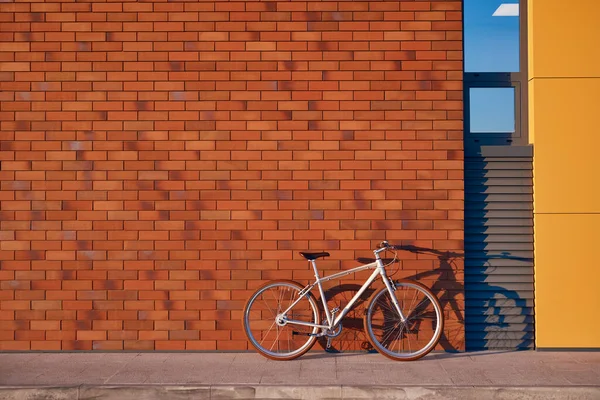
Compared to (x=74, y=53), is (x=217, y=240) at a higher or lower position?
lower

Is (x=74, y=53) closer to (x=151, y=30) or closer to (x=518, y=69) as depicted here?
(x=151, y=30)

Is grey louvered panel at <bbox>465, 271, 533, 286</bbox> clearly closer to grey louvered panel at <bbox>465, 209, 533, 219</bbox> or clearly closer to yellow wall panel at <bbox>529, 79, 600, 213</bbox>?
grey louvered panel at <bbox>465, 209, 533, 219</bbox>

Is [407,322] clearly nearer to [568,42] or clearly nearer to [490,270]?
[490,270]

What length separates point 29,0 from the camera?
7.49 m

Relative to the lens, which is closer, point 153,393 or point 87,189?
point 153,393

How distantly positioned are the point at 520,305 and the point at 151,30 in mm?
4684

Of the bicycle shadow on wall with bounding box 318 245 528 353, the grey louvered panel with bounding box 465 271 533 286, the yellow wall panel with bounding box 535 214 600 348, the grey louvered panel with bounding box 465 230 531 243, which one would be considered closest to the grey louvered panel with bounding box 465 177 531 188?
the yellow wall panel with bounding box 535 214 600 348

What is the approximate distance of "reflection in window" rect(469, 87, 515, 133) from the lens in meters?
7.76

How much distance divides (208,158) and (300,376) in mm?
2382

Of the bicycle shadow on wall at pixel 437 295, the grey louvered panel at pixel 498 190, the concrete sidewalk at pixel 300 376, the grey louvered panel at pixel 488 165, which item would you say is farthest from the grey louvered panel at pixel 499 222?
the concrete sidewalk at pixel 300 376

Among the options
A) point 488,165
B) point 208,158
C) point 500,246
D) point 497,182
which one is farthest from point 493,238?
point 208,158

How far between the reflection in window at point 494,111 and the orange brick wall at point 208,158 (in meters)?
0.45

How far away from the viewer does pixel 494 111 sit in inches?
306

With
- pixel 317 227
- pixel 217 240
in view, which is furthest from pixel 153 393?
pixel 317 227
